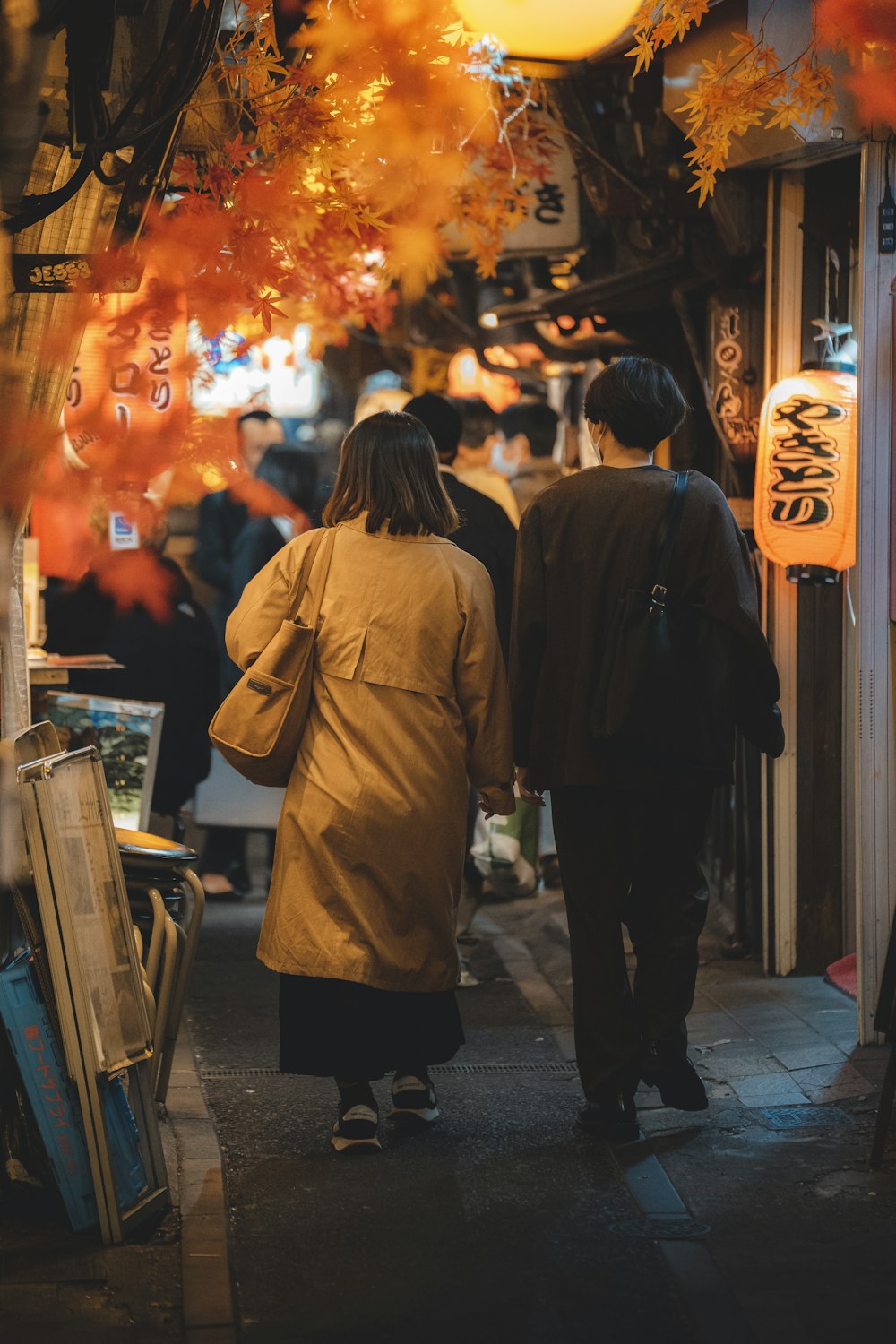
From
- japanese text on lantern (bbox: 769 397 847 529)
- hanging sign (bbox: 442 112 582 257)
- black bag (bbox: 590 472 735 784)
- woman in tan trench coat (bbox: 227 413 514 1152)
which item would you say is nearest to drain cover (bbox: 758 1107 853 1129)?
woman in tan trench coat (bbox: 227 413 514 1152)

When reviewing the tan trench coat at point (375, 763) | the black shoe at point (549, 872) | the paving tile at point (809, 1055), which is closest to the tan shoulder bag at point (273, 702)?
the tan trench coat at point (375, 763)

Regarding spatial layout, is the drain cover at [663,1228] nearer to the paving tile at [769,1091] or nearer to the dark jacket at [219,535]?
the paving tile at [769,1091]

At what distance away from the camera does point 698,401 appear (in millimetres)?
9430

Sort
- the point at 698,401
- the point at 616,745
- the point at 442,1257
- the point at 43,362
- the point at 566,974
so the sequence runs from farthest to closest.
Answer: the point at 698,401 → the point at 566,974 → the point at 43,362 → the point at 616,745 → the point at 442,1257

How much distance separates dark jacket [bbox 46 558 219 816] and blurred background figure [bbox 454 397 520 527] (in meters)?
2.26

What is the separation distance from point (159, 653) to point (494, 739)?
4.61 metres

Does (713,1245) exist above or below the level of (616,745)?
below

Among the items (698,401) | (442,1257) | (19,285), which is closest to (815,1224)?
(442,1257)

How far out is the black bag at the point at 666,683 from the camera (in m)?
5.16

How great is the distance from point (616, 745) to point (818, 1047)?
208 centimetres

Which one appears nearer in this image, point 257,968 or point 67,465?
point 257,968

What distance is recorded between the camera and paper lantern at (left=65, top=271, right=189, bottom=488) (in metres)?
8.80

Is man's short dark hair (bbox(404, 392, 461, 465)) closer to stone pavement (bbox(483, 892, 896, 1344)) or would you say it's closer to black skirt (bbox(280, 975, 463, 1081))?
stone pavement (bbox(483, 892, 896, 1344))

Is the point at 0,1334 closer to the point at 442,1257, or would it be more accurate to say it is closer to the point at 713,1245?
the point at 442,1257
